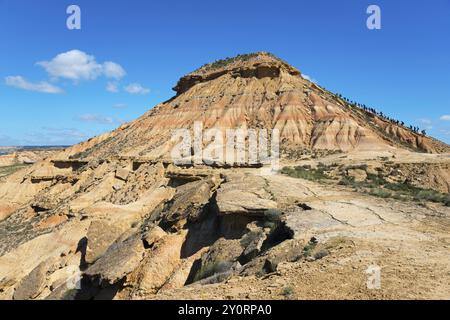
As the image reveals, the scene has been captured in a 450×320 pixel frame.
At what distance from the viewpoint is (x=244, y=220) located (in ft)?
44.2

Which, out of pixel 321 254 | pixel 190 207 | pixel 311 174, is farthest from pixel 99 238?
pixel 321 254

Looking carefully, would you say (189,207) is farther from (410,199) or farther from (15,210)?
(15,210)

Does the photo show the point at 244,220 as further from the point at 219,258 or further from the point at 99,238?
the point at 99,238

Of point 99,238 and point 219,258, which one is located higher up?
point 219,258

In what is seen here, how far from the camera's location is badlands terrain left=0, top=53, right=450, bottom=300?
25.9ft

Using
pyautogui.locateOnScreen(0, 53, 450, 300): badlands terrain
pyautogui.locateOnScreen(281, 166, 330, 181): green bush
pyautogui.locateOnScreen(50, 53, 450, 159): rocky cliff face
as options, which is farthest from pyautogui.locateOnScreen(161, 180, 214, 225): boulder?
pyautogui.locateOnScreen(50, 53, 450, 159): rocky cliff face

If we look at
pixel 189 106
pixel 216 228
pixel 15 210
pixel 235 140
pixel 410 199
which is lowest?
pixel 15 210

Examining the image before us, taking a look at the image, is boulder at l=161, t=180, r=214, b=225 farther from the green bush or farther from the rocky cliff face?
the rocky cliff face

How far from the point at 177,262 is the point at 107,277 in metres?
2.52

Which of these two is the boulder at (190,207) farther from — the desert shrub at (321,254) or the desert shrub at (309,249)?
the desert shrub at (321,254)

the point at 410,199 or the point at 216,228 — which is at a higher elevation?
the point at 410,199
